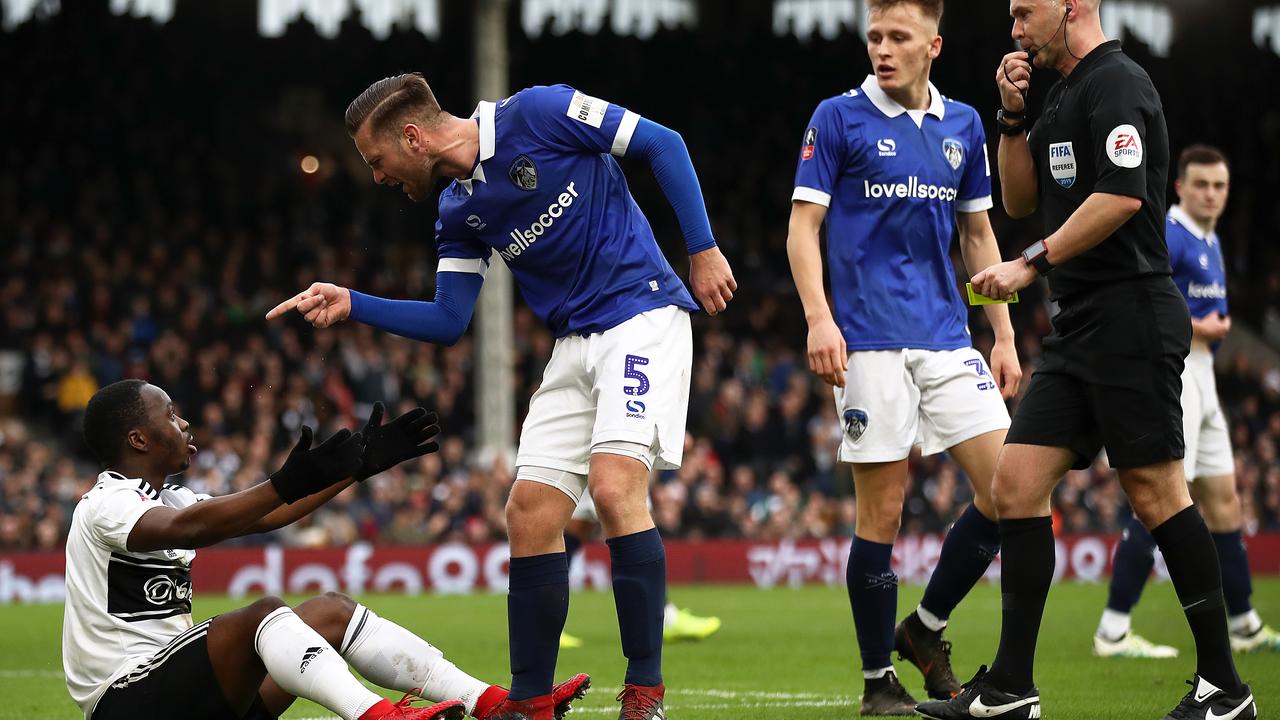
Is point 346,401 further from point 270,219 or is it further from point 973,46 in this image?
point 973,46

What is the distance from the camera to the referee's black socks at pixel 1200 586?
495cm

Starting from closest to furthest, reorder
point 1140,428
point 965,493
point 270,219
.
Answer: point 1140,428
point 965,493
point 270,219

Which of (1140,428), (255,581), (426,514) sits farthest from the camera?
(426,514)

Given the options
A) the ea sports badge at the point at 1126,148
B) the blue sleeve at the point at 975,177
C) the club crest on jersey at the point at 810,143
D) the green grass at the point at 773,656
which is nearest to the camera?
the ea sports badge at the point at 1126,148

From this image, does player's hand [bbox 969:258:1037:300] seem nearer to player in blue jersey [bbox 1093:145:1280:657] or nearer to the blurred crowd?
player in blue jersey [bbox 1093:145:1280:657]

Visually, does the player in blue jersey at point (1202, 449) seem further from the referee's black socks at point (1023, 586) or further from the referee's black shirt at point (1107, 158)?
the referee's black socks at point (1023, 586)

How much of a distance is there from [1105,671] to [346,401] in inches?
528

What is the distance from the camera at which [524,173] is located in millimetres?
5426

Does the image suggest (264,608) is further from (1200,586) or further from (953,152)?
(953,152)

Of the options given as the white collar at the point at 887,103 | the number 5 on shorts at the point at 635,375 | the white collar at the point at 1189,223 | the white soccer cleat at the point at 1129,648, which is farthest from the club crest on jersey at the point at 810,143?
the white soccer cleat at the point at 1129,648

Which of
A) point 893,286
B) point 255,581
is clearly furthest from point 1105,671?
point 255,581

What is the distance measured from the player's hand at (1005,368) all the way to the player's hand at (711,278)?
4.73 ft

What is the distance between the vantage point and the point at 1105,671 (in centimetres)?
769

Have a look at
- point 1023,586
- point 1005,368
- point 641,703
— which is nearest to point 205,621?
point 641,703
